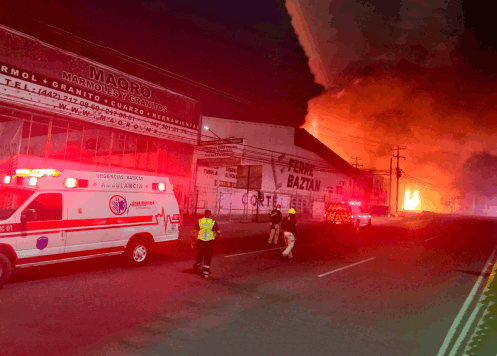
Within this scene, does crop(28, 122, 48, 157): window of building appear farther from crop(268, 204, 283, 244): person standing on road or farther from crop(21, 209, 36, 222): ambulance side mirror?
crop(21, 209, 36, 222): ambulance side mirror

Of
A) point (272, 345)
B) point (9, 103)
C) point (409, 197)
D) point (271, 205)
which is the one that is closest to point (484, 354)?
point (272, 345)

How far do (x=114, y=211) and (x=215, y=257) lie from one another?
4.08 m

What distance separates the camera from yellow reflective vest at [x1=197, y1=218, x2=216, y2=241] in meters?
8.75

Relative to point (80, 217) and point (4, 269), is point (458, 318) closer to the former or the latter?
point (80, 217)

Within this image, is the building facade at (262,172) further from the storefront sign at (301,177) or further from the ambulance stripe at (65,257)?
the ambulance stripe at (65,257)

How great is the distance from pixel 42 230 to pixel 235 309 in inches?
185

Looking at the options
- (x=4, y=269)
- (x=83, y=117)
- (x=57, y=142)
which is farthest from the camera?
(x=83, y=117)

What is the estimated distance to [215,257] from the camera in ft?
38.9

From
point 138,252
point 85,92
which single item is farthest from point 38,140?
point 138,252

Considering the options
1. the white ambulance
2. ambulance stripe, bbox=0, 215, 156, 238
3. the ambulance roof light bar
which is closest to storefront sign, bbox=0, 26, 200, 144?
the ambulance roof light bar

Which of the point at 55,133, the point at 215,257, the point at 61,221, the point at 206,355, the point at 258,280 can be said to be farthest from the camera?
the point at 55,133

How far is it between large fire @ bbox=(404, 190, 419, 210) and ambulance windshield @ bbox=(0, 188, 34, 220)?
100 metres

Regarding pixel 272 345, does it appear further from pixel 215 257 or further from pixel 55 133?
pixel 55 133

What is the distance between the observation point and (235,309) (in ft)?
20.4
